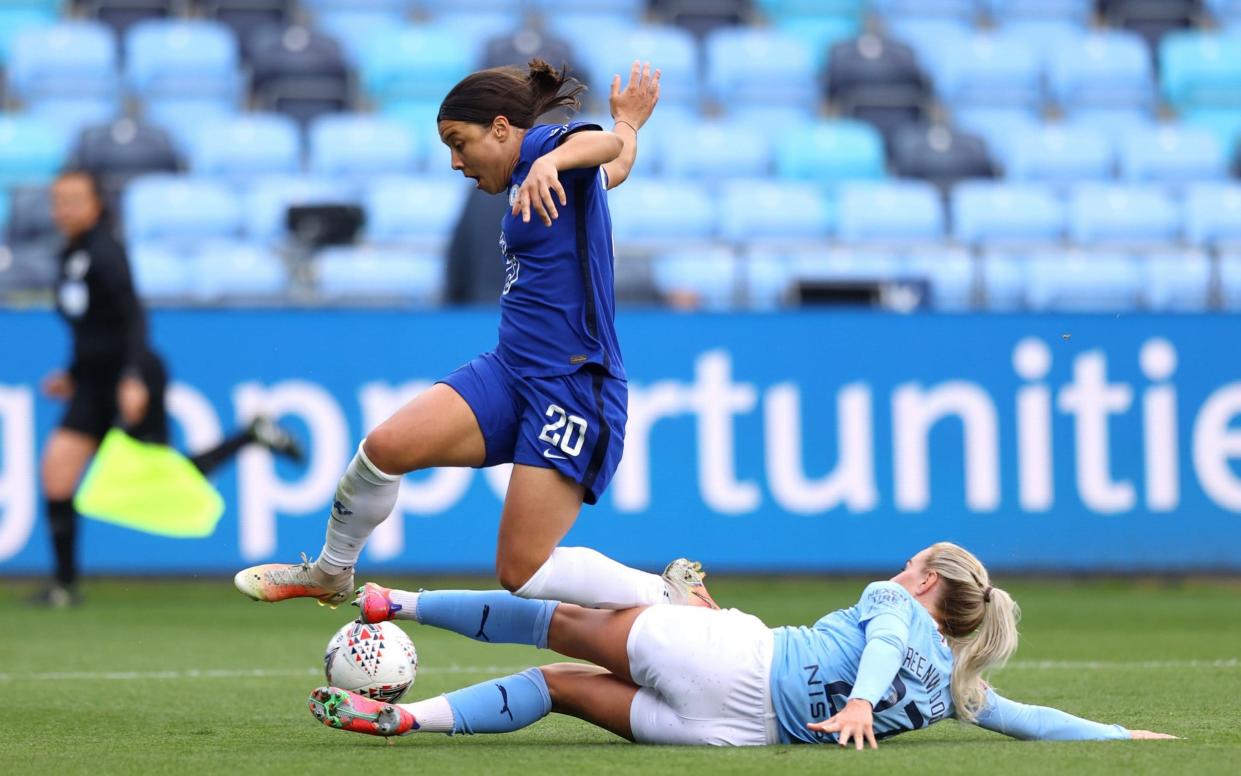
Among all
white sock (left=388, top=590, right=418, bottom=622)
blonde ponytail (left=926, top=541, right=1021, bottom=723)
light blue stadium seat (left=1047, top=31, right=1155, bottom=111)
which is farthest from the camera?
light blue stadium seat (left=1047, top=31, right=1155, bottom=111)

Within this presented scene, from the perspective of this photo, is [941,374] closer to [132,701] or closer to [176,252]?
[176,252]

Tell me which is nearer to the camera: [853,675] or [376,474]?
[853,675]

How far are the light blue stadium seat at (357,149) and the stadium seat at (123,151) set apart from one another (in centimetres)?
100

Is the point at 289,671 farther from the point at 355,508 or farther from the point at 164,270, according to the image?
the point at 164,270

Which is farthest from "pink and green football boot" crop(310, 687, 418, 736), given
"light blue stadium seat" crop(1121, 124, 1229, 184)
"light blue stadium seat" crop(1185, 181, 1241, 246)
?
"light blue stadium seat" crop(1121, 124, 1229, 184)

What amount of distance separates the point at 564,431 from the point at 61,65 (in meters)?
9.60

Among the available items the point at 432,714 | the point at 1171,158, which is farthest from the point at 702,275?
the point at 432,714

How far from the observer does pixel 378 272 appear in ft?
36.3

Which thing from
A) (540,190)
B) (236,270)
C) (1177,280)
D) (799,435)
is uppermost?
(236,270)

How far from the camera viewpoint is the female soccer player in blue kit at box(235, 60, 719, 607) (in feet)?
15.5

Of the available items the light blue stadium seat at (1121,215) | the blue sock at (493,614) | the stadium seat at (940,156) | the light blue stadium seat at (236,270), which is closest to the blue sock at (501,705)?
the blue sock at (493,614)

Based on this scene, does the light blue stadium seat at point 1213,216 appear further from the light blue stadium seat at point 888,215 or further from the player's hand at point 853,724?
the player's hand at point 853,724

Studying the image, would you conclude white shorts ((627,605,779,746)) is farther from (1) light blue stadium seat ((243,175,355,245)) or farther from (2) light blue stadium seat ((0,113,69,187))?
(2) light blue stadium seat ((0,113,69,187))

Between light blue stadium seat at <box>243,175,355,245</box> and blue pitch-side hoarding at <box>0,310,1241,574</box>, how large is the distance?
1739mm
